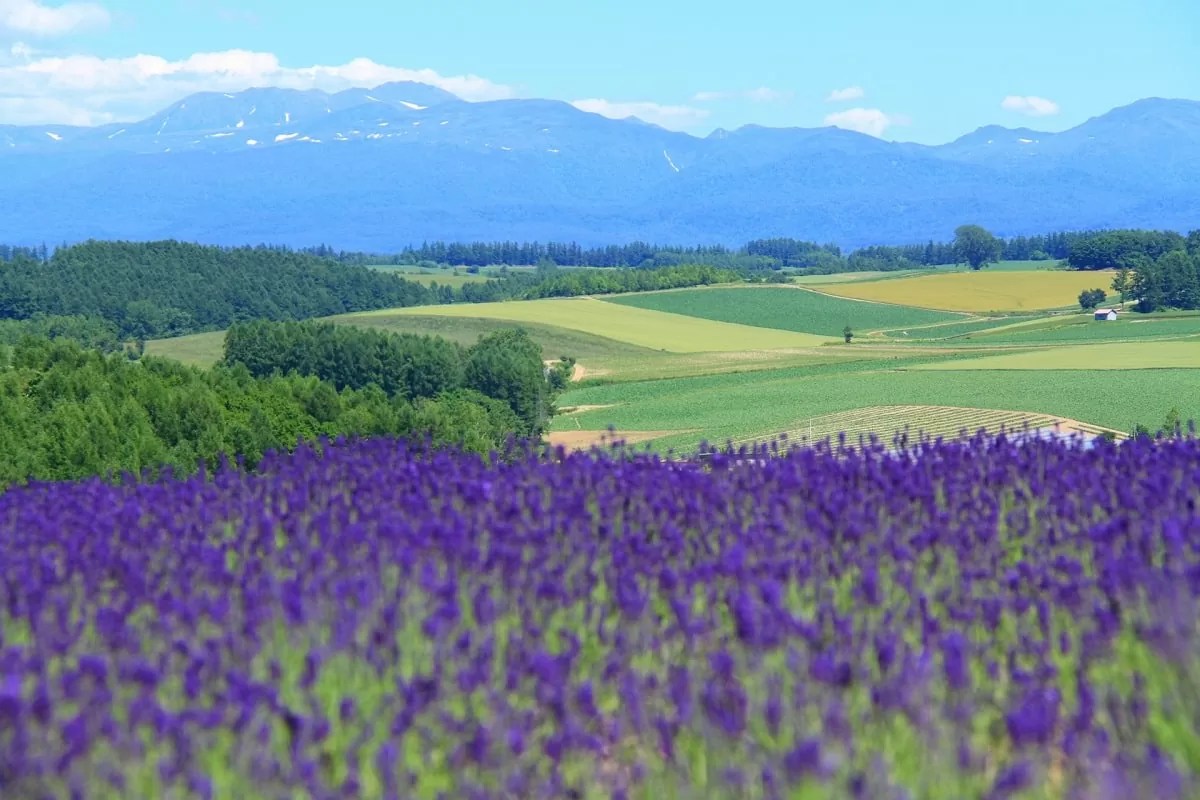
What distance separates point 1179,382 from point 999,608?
5599 cm

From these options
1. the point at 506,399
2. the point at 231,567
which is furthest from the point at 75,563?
the point at 506,399

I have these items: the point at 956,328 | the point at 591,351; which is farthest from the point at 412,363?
the point at 956,328

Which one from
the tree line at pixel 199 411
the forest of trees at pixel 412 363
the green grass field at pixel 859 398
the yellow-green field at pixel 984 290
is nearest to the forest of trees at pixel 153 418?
the tree line at pixel 199 411

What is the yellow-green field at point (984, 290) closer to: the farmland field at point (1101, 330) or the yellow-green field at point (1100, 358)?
the farmland field at point (1101, 330)

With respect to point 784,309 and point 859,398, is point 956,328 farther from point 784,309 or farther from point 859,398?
point 859,398

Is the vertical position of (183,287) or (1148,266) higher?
(1148,266)

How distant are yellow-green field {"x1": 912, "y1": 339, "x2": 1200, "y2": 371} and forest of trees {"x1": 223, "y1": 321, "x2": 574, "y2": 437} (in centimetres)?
1929

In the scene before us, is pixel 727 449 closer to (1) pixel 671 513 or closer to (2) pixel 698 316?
(1) pixel 671 513

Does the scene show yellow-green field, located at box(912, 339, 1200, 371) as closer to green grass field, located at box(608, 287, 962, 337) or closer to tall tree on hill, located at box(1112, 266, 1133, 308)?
green grass field, located at box(608, 287, 962, 337)

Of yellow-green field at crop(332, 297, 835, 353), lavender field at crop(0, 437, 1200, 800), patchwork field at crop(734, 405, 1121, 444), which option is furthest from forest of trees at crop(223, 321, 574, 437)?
lavender field at crop(0, 437, 1200, 800)

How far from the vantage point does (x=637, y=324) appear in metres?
117

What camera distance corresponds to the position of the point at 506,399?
7344cm

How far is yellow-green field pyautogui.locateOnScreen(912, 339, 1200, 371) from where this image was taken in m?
68.4

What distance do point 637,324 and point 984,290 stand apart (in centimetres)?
4630
